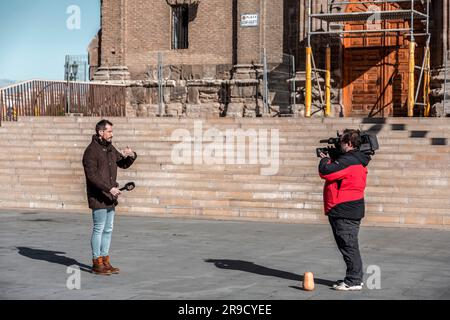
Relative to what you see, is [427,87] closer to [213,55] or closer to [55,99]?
[213,55]

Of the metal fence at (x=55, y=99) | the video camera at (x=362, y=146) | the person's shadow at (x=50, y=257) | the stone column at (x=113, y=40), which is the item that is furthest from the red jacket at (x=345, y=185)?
the stone column at (x=113, y=40)

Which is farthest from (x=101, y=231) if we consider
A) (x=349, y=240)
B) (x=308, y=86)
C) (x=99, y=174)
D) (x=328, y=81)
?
(x=328, y=81)

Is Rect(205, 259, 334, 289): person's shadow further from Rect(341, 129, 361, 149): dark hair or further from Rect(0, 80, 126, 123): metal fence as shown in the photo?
Rect(0, 80, 126, 123): metal fence

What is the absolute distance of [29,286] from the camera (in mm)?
10078

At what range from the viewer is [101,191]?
35.7 feet

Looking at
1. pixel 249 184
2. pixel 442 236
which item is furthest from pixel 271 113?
pixel 442 236

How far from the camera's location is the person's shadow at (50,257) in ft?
38.9

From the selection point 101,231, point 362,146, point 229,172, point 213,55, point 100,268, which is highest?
point 213,55

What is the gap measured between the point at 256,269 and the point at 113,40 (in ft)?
68.5

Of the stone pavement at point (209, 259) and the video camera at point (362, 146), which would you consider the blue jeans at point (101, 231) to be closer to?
the stone pavement at point (209, 259)

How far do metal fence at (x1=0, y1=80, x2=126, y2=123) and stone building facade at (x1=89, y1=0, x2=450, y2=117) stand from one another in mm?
1832

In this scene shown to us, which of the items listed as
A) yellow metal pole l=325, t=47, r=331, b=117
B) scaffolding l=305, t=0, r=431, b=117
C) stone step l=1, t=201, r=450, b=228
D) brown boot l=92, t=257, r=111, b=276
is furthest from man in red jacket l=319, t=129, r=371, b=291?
yellow metal pole l=325, t=47, r=331, b=117

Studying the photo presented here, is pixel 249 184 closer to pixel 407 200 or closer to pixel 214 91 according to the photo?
pixel 407 200

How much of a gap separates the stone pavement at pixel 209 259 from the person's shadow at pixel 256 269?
12 mm
